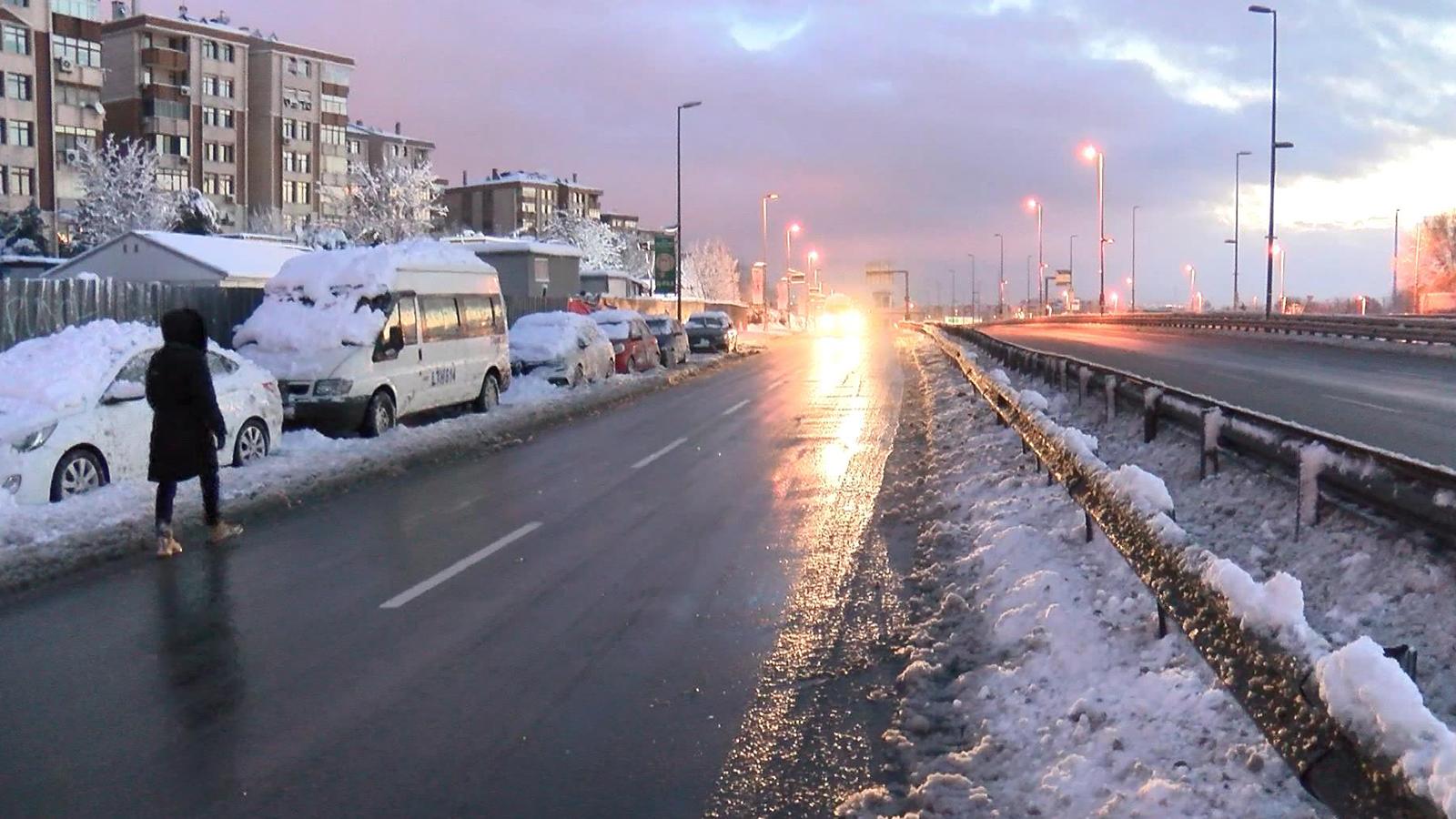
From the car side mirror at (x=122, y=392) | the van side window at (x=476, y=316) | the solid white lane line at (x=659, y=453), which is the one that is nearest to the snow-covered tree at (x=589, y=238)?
the van side window at (x=476, y=316)

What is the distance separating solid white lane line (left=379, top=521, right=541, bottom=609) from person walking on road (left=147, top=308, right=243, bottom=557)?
87.2 inches

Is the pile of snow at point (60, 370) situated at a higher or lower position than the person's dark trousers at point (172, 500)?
higher

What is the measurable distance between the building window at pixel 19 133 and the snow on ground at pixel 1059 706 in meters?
61.9

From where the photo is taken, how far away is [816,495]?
39.2 ft

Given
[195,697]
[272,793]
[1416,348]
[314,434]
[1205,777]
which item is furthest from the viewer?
[1416,348]

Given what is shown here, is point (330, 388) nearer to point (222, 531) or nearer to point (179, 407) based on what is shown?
point (222, 531)

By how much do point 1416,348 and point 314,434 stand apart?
30.5m

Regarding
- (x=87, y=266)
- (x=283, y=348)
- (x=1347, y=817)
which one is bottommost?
(x=1347, y=817)

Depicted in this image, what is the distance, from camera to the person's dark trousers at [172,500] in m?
9.00

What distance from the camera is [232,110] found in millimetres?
77938

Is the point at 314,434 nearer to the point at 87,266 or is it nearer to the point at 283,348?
the point at 283,348

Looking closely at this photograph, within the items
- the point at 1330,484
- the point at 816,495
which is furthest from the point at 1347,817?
the point at 816,495

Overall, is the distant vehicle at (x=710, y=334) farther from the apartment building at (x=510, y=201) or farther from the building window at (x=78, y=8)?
the apartment building at (x=510, y=201)

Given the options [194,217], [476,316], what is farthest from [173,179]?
[476,316]
